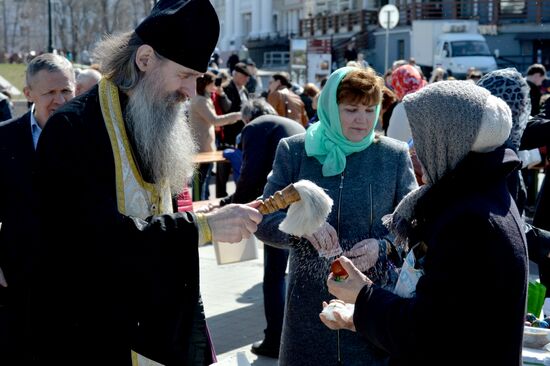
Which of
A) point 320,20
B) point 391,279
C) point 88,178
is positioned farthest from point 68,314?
point 320,20

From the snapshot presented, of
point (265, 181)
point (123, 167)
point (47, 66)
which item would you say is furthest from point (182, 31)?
point (265, 181)

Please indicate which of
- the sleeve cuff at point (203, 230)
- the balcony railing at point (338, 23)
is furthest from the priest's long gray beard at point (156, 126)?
the balcony railing at point (338, 23)

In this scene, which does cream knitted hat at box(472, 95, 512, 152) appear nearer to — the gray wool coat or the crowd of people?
the crowd of people

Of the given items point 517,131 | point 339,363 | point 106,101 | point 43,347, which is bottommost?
point 339,363

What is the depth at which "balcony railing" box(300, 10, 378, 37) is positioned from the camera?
153ft

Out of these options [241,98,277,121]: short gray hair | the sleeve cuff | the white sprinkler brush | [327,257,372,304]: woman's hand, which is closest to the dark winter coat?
[327,257,372,304]: woman's hand

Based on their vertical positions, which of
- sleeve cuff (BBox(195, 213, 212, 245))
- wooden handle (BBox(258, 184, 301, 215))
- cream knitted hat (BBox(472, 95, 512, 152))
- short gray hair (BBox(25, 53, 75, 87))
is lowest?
sleeve cuff (BBox(195, 213, 212, 245))

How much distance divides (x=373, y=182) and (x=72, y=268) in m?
1.35

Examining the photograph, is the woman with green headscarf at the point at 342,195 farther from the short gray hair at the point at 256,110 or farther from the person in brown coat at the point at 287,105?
the person in brown coat at the point at 287,105

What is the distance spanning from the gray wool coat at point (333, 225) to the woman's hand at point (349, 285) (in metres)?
0.80

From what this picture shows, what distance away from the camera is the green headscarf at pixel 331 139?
329cm

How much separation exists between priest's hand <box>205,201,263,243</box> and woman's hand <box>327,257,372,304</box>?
1.13 feet

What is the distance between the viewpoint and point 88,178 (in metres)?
2.51

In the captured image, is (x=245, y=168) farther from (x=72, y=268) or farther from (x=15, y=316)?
(x=72, y=268)
